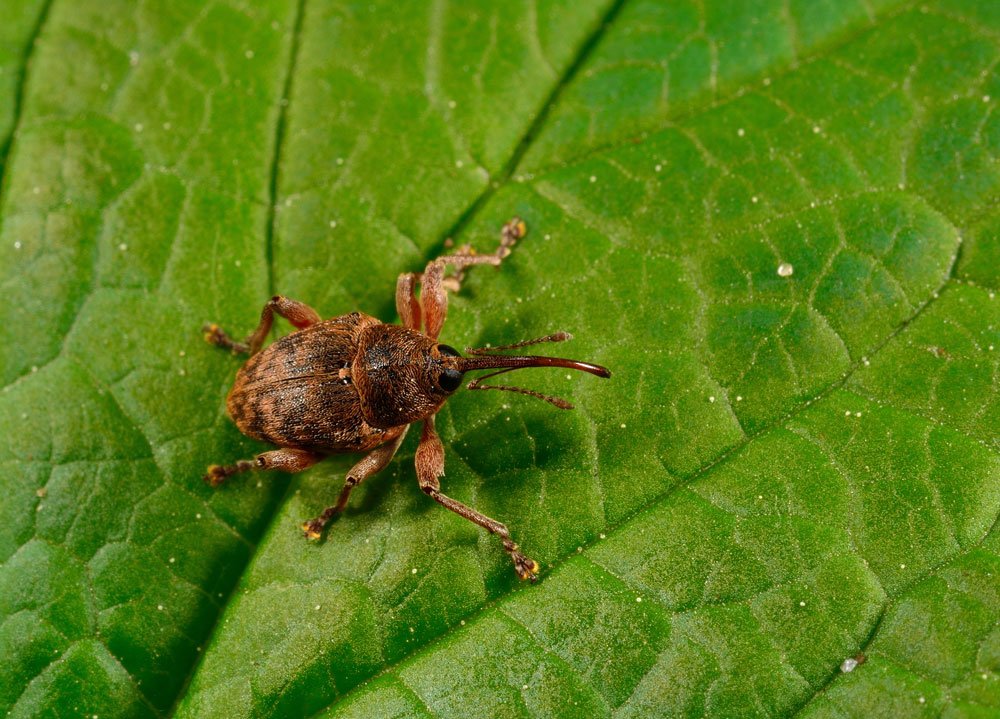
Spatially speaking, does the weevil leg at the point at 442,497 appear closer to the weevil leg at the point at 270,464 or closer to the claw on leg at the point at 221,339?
the weevil leg at the point at 270,464

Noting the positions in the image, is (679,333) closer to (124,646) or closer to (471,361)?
(471,361)

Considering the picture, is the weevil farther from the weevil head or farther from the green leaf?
the green leaf

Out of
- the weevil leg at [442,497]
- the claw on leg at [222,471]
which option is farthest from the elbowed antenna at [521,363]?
the claw on leg at [222,471]

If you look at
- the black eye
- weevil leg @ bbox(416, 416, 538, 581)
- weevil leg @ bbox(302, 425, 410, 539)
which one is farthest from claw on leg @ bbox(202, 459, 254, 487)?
the black eye

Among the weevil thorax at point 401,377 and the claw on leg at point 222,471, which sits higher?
the weevil thorax at point 401,377

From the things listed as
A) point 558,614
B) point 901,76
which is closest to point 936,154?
point 901,76

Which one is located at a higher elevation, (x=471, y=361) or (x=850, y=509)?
(x=471, y=361)

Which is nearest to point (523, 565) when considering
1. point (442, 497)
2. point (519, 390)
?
point (442, 497)

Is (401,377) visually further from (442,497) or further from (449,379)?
(442,497)

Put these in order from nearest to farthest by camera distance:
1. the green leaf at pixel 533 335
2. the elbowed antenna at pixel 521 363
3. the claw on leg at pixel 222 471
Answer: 1. the green leaf at pixel 533 335
2. the elbowed antenna at pixel 521 363
3. the claw on leg at pixel 222 471
